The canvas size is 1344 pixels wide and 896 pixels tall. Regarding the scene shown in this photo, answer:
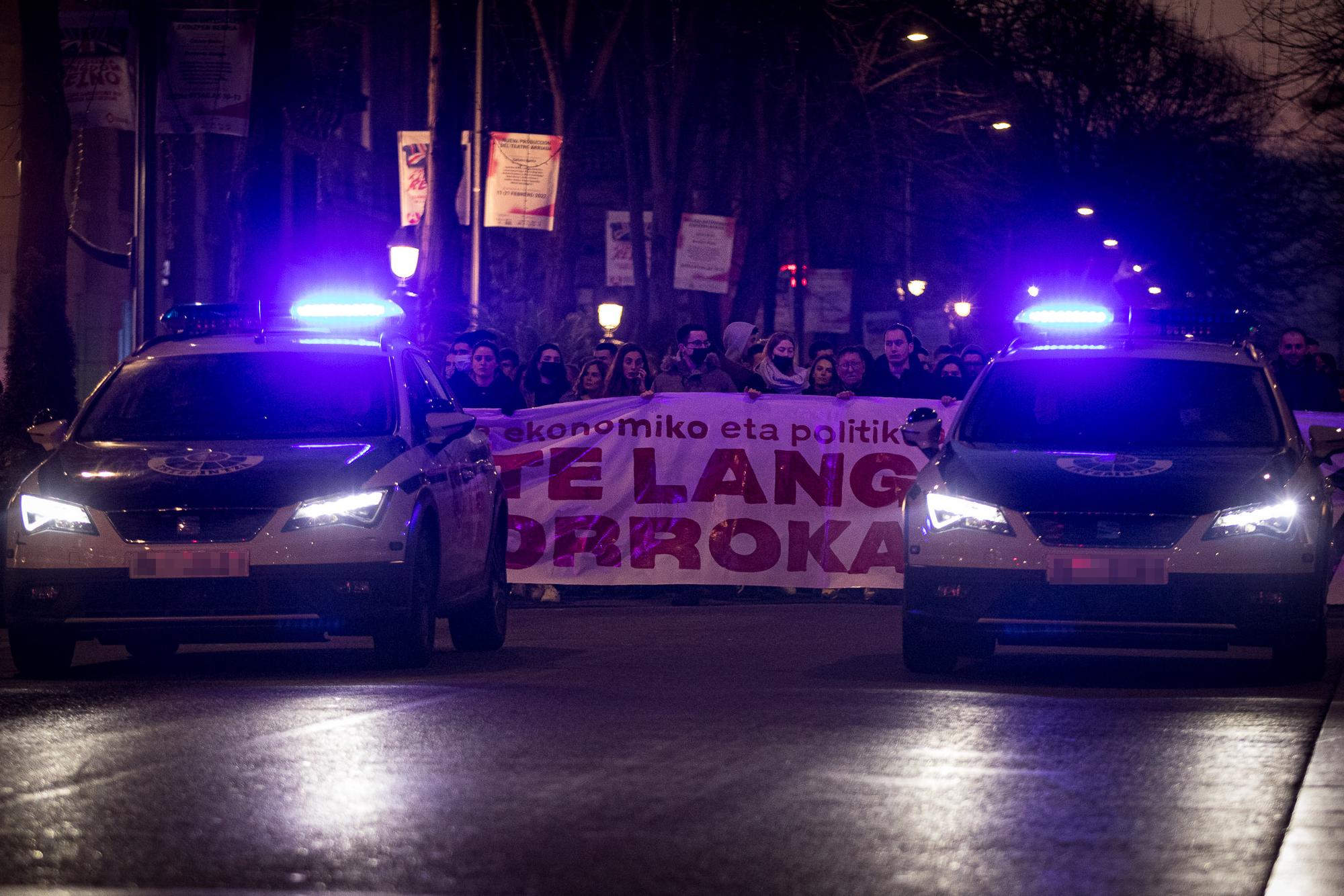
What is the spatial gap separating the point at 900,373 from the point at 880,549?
2.03 metres

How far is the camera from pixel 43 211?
21.1 metres

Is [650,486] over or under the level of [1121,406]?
under

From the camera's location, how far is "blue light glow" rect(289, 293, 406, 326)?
14.5 m

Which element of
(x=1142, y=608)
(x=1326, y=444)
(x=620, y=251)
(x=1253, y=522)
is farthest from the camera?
(x=620, y=251)

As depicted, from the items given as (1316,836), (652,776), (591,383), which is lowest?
(652,776)

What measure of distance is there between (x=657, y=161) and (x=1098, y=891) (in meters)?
31.7

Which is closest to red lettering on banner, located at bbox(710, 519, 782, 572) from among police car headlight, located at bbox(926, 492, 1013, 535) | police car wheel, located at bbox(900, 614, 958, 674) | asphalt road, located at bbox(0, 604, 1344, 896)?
asphalt road, located at bbox(0, 604, 1344, 896)

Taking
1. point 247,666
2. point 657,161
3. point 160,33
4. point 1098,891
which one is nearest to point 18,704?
point 247,666

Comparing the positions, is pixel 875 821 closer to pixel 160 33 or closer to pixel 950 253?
pixel 160 33

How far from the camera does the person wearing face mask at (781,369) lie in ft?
64.7

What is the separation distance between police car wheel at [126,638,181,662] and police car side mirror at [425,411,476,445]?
6.73 ft

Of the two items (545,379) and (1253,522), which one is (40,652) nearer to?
(1253,522)

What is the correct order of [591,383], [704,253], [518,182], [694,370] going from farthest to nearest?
[704,253], [518,182], [694,370], [591,383]

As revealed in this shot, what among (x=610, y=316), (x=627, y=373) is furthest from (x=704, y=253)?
(x=627, y=373)
